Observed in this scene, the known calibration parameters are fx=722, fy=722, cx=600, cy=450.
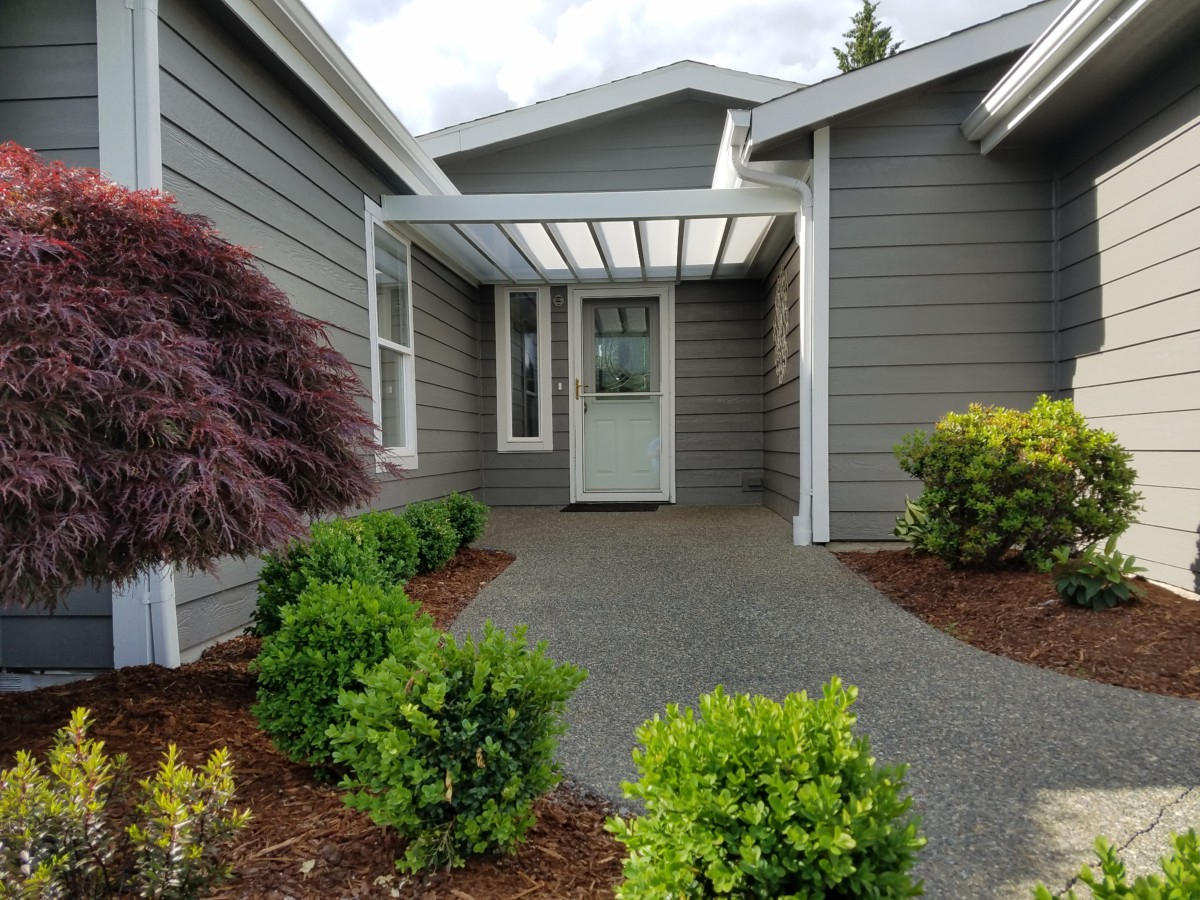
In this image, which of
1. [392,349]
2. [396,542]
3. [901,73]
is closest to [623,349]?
[392,349]

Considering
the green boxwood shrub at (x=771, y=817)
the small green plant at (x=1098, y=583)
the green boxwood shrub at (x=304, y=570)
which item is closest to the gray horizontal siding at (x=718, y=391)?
the small green plant at (x=1098, y=583)

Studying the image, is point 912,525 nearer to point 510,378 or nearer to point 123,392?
point 123,392

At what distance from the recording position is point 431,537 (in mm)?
4281

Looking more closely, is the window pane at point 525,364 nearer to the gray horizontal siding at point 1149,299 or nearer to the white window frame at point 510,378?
the white window frame at point 510,378

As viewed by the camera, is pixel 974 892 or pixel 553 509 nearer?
pixel 974 892

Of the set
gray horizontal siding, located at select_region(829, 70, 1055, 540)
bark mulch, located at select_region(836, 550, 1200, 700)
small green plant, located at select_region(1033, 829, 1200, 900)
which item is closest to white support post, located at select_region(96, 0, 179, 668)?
small green plant, located at select_region(1033, 829, 1200, 900)

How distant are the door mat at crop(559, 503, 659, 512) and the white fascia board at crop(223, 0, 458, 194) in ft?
10.8

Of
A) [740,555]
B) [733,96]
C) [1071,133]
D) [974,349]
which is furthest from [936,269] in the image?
[733,96]

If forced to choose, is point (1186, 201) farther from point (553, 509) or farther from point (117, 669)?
point (553, 509)

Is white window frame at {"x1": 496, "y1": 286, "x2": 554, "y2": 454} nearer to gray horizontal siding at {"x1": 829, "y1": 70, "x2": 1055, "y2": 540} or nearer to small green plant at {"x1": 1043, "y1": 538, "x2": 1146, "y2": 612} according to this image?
gray horizontal siding at {"x1": 829, "y1": 70, "x2": 1055, "y2": 540}

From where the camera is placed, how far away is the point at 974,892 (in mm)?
1418

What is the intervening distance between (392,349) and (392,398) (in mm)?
347

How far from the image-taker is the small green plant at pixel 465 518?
4.81 metres

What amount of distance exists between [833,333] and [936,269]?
77 cm
